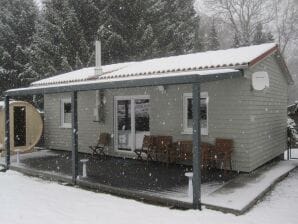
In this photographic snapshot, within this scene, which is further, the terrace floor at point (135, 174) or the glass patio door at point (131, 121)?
the glass patio door at point (131, 121)

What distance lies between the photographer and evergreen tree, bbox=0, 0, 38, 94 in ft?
82.4

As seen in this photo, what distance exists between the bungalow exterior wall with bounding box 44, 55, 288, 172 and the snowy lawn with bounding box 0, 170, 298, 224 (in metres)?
1.62

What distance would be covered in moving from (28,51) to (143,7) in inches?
323

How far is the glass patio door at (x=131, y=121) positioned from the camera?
11938mm

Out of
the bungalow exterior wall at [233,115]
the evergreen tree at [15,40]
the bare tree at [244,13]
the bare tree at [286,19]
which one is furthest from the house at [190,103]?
the bare tree at [286,19]

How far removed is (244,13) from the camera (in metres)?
32.3

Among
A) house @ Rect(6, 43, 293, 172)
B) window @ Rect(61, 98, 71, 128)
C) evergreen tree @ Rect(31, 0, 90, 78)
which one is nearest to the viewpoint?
house @ Rect(6, 43, 293, 172)

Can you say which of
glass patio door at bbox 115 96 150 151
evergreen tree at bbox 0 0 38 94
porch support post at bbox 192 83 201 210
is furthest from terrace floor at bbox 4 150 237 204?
evergreen tree at bbox 0 0 38 94

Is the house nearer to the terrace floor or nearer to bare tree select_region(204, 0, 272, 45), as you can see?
the terrace floor

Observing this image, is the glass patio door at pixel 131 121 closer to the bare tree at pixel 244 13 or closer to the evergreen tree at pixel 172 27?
the evergreen tree at pixel 172 27

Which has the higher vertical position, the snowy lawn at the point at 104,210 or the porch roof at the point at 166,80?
the porch roof at the point at 166,80

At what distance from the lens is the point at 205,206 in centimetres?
693

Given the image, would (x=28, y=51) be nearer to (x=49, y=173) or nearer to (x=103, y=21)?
(x=103, y=21)

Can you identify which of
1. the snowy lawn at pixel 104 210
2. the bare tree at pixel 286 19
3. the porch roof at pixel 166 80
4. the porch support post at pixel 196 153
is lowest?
the snowy lawn at pixel 104 210
